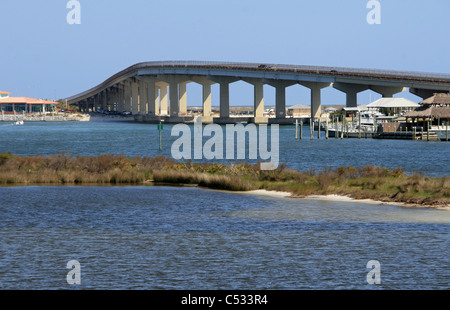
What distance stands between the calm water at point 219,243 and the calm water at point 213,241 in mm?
34

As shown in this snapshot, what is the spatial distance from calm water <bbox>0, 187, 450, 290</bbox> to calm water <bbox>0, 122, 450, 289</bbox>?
0.11 feet

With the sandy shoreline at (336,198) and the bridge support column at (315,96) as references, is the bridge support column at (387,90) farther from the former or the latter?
the sandy shoreline at (336,198)

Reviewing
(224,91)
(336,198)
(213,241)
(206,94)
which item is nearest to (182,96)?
(206,94)

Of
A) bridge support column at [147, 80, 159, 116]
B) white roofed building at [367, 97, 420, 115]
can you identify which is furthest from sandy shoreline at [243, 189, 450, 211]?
bridge support column at [147, 80, 159, 116]

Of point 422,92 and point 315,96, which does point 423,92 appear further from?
point 315,96

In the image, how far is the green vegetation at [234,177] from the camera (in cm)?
3569

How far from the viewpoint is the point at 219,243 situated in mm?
26031

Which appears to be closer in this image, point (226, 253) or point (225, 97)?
point (226, 253)

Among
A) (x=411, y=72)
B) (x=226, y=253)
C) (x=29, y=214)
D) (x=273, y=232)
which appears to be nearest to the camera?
(x=226, y=253)

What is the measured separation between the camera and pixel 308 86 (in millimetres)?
138500

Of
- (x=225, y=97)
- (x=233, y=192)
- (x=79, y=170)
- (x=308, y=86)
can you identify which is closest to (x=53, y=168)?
(x=79, y=170)

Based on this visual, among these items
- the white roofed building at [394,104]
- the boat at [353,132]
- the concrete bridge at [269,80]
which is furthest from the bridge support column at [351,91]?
the boat at [353,132]
